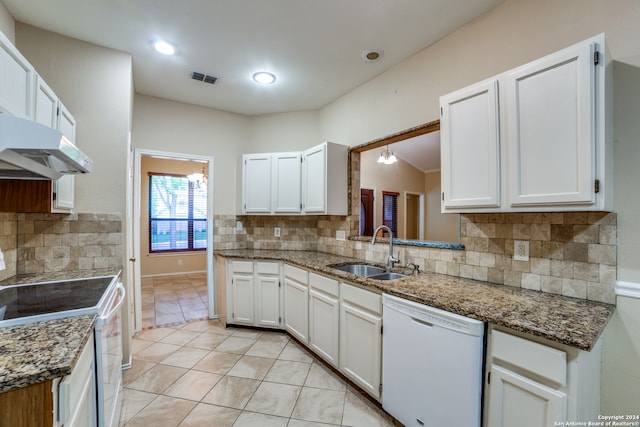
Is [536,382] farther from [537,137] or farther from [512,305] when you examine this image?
[537,137]

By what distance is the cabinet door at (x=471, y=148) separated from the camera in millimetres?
1562

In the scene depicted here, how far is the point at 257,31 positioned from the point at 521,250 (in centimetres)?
244

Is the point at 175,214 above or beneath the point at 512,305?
above

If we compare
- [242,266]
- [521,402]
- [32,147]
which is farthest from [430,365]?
[242,266]

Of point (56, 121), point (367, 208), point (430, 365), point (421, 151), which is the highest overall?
point (421, 151)

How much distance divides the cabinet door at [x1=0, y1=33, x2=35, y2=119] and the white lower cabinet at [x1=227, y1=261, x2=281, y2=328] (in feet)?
7.11

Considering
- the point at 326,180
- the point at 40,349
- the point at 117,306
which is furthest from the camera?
the point at 326,180

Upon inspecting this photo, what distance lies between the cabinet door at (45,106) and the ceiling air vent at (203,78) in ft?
4.18

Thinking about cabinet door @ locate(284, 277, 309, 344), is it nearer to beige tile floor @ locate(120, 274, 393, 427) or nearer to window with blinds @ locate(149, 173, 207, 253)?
beige tile floor @ locate(120, 274, 393, 427)

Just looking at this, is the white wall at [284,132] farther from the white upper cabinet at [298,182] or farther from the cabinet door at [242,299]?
the cabinet door at [242,299]

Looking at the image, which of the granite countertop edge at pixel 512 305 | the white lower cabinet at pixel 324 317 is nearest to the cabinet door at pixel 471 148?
the granite countertop edge at pixel 512 305

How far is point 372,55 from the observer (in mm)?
2424

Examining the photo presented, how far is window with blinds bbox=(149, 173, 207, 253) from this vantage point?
6.01m

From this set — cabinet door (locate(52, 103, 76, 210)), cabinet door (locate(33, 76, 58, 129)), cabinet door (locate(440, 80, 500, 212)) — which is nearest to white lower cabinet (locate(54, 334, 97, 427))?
cabinet door (locate(52, 103, 76, 210))
